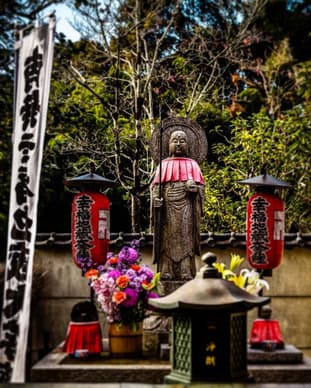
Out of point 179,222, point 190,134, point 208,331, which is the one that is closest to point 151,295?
point 179,222

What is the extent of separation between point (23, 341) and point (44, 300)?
483 centimetres

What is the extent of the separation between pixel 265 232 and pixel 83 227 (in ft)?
8.28

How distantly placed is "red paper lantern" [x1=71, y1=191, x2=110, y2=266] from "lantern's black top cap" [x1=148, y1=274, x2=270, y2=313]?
10.5 ft

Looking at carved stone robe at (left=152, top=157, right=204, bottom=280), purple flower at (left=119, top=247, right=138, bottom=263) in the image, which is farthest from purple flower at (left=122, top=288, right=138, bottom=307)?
carved stone robe at (left=152, top=157, right=204, bottom=280)

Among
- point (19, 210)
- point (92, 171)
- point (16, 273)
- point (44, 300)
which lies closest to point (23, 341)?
point (16, 273)

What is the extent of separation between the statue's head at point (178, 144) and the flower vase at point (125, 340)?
2.62 m

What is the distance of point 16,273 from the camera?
6.32 meters

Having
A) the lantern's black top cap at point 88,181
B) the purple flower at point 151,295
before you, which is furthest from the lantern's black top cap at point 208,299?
the lantern's black top cap at point 88,181

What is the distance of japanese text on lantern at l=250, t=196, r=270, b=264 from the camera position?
349 inches

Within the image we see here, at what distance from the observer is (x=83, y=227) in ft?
30.0

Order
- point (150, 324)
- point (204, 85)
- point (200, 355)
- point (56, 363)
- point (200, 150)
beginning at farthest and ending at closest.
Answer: point (204, 85) → point (200, 150) → point (150, 324) → point (56, 363) → point (200, 355)

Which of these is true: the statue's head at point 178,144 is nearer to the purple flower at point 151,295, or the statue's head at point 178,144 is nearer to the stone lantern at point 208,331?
the purple flower at point 151,295

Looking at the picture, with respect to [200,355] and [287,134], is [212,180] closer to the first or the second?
[287,134]

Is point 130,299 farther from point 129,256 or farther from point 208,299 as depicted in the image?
point 208,299
